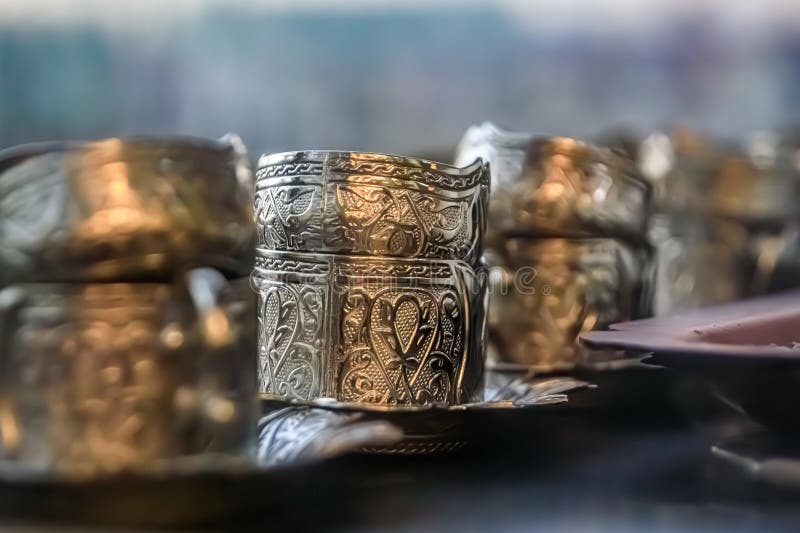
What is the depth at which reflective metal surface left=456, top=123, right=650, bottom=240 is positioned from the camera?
605mm

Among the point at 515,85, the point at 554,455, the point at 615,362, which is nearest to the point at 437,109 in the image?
the point at 515,85

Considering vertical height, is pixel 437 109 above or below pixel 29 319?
above

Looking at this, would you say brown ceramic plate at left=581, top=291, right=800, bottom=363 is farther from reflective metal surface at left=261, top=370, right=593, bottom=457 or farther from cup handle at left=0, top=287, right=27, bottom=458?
cup handle at left=0, top=287, right=27, bottom=458

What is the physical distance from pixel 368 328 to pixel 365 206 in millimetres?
69

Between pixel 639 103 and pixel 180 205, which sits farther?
pixel 639 103

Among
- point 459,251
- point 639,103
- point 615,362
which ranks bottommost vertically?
point 615,362

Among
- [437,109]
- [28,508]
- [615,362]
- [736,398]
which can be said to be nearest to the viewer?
[28,508]

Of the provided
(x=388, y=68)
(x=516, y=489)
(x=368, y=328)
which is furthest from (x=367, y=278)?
(x=388, y=68)

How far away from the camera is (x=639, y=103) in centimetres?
90

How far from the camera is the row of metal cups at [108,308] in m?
0.33

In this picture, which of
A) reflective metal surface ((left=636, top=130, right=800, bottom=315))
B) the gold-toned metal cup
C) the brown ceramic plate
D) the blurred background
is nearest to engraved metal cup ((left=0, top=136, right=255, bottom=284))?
the brown ceramic plate

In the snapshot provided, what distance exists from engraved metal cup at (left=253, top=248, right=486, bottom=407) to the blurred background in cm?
37

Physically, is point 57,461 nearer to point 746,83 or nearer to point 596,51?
point 596,51

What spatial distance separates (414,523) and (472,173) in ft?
0.75
